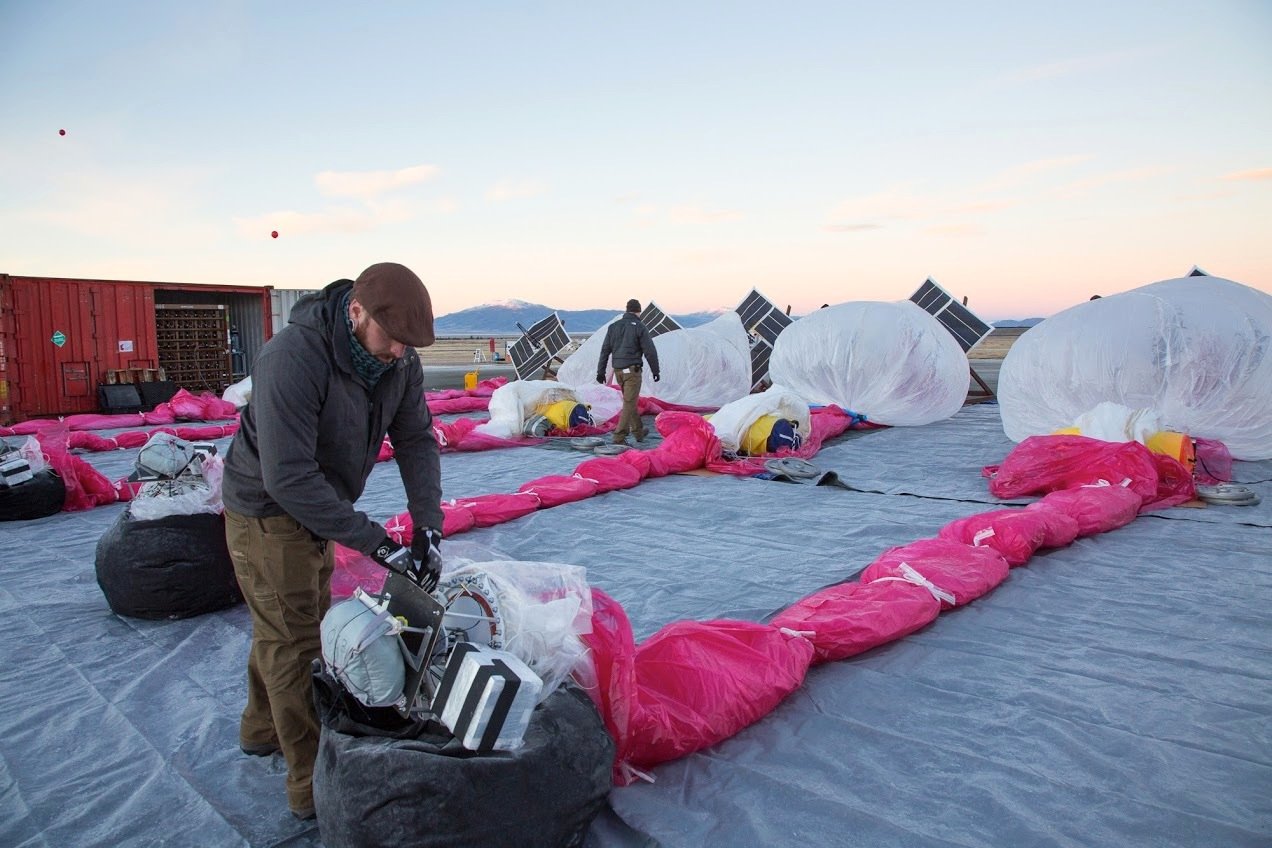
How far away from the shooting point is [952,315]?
13.2 metres

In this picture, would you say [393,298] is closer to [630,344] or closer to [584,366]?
[630,344]

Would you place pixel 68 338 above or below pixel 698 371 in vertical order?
above

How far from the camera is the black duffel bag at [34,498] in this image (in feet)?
18.6

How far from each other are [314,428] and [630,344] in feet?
24.5

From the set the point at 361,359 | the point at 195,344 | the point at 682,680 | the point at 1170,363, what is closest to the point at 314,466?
the point at 361,359

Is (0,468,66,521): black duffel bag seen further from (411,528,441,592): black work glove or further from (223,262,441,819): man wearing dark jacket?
(411,528,441,592): black work glove

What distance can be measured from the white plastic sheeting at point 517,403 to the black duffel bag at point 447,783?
751cm

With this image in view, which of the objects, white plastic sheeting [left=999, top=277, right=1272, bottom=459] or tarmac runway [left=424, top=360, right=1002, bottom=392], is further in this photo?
tarmac runway [left=424, top=360, right=1002, bottom=392]

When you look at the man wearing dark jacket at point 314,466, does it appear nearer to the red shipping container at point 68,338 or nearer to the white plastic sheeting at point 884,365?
the white plastic sheeting at point 884,365

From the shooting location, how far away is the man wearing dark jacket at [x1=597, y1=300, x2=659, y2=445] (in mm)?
9398

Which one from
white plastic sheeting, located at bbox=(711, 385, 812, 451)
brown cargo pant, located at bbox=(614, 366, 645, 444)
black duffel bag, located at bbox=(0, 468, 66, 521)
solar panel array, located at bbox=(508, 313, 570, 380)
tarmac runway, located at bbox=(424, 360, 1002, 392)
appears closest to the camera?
black duffel bag, located at bbox=(0, 468, 66, 521)

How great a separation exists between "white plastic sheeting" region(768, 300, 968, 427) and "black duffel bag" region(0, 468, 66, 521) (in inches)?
332

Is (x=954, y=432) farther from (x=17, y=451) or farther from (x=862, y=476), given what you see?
(x=17, y=451)

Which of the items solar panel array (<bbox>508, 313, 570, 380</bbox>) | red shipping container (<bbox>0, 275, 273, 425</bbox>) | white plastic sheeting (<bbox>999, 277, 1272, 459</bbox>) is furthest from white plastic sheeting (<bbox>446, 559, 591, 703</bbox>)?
solar panel array (<bbox>508, 313, 570, 380</bbox>)
